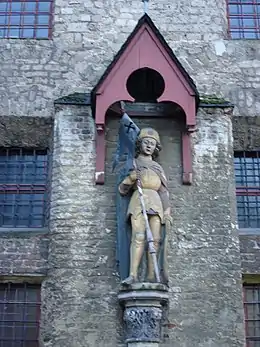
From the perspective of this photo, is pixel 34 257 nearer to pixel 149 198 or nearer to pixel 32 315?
pixel 32 315

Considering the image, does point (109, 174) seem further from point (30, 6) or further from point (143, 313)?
point (30, 6)

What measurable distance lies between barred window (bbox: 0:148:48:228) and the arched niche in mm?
1215

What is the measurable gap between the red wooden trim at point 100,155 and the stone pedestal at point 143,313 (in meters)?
1.79

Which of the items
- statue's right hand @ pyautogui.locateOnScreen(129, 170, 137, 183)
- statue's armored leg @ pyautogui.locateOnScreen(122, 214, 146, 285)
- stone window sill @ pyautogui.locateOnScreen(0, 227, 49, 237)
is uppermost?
statue's right hand @ pyautogui.locateOnScreen(129, 170, 137, 183)

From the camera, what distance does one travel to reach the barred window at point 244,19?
36.6 ft

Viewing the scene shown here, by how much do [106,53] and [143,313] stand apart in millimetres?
4554

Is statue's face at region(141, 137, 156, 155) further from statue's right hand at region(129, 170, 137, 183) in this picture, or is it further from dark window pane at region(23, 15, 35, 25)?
dark window pane at region(23, 15, 35, 25)

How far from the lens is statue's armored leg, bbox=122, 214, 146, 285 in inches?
325

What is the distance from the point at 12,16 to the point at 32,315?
5.33 meters

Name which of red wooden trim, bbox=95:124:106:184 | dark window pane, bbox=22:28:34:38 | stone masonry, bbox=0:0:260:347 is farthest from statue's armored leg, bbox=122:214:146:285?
dark window pane, bbox=22:28:34:38

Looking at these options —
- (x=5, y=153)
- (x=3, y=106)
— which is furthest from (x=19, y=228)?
(x=3, y=106)

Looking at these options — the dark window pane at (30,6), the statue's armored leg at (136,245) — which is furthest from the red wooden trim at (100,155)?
the dark window pane at (30,6)

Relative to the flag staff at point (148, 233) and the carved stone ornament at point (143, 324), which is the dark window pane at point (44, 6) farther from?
the carved stone ornament at point (143, 324)

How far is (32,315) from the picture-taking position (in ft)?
29.6
